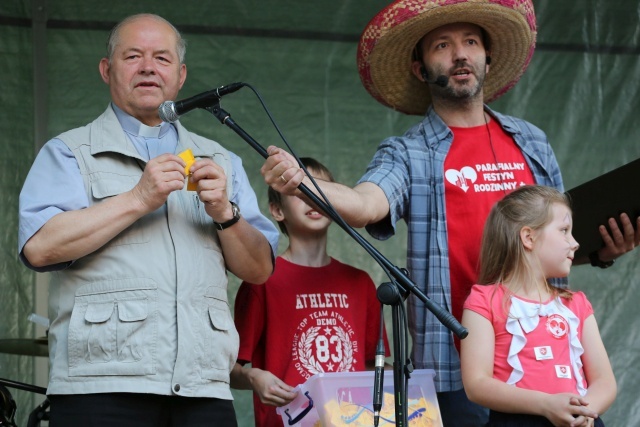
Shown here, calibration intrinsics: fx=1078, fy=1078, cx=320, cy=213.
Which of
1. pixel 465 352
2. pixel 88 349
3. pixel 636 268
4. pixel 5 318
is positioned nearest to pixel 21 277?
pixel 5 318

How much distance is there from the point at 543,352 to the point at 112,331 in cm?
114

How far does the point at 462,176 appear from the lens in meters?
3.32

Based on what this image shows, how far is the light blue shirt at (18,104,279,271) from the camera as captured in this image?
265 centimetres

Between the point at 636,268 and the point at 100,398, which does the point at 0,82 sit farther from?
the point at 636,268

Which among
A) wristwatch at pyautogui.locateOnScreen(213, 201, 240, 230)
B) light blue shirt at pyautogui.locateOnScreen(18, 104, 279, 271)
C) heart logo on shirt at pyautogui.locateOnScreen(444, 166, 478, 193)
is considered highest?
heart logo on shirt at pyautogui.locateOnScreen(444, 166, 478, 193)

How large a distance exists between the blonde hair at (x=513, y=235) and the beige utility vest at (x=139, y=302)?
2.56ft

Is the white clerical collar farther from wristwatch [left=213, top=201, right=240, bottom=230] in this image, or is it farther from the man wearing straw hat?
the man wearing straw hat

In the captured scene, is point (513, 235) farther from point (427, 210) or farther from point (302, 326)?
point (302, 326)

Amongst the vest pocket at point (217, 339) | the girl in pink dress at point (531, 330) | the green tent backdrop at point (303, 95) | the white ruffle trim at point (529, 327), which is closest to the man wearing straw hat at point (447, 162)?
the girl in pink dress at point (531, 330)

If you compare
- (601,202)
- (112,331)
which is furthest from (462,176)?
(112,331)

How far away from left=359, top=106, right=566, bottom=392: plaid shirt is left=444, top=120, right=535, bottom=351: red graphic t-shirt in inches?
1.1

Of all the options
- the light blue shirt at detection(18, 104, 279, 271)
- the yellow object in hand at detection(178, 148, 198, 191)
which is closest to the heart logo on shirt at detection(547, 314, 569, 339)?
the light blue shirt at detection(18, 104, 279, 271)

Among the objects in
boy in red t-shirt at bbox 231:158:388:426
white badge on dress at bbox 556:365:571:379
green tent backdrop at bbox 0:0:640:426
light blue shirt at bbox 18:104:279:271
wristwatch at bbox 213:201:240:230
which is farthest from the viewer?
green tent backdrop at bbox 0:0:640:426

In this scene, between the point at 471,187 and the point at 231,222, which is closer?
the point at 231,222
